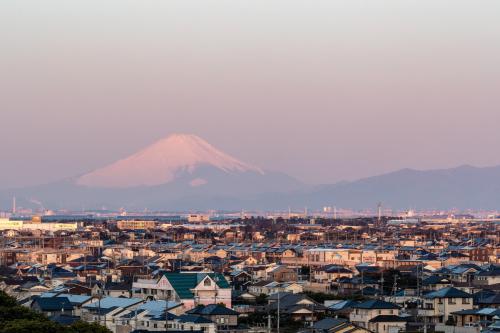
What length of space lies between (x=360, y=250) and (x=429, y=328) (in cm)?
3722

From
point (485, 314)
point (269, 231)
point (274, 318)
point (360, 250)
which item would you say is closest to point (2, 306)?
point (274, 318)

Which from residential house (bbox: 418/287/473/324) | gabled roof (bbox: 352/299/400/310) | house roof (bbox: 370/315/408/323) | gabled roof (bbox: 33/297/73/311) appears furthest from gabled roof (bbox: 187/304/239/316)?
residential house (bbox: 418/287/473/324)

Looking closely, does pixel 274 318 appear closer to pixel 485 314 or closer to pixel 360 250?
pixel 485 314

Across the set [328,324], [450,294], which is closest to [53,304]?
[328,324]

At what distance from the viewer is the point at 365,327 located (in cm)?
2972

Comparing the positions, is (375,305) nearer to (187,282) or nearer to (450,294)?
(450,294)

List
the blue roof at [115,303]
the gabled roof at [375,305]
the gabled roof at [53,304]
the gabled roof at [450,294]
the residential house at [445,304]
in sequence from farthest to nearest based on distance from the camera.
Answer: the gabled roof at [450,294], the residential house at [445,304], the blue roof at [115,303], the gabled roof at [53,304], the gabled roof at [375,305]

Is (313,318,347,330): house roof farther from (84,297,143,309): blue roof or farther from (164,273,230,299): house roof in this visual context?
(164,273,230,299): house roof

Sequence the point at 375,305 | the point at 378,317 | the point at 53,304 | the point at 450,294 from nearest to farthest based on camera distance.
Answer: the point at 378,317 → the point at 375,305 → the point at 53,304 → the point at 450,294

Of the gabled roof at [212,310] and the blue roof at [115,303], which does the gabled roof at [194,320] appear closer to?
the gabled roof at [212,310]

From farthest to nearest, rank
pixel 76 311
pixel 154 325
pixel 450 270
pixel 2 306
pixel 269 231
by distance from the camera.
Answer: pixel 269 231 < pixel 450 270 < pixel 76 311 < pixel 154 325 < pixel 2 306

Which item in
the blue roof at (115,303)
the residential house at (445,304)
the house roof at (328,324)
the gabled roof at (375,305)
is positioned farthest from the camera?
the residential house at (445,304)

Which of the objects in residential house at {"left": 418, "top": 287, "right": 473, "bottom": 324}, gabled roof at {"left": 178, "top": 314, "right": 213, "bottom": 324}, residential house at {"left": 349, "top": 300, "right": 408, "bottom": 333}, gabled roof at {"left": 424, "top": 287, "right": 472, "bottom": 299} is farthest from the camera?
gabled roof at {"left": 424, "top": 287, "right": 472, "bottom": 299}

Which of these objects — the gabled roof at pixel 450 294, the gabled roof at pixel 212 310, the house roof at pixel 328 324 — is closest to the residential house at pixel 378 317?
the house roof at pixel 328 324
